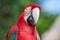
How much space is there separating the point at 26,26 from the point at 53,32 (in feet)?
0.73

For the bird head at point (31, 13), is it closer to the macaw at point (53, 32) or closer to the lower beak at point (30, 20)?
the lower beak at point (30, 20)

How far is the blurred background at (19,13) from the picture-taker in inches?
51.5

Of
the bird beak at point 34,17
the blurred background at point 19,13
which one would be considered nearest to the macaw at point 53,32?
the blurred background at point 19,13

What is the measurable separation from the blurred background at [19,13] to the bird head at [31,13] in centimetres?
3

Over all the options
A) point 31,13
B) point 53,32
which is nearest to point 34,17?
point 31,13

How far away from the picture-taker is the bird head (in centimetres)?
127

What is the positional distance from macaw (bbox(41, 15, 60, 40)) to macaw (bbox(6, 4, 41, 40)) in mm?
83

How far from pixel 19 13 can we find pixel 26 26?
0.12 meters

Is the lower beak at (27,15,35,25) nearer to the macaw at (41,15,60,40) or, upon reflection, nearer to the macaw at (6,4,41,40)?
the macaw at (6,4,41,40)

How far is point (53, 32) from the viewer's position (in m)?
1.33

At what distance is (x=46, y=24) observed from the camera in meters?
1.32

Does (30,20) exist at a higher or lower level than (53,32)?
higher

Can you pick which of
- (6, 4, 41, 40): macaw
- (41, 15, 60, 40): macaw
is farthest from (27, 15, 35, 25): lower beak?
(41, 15, 60, 40): macaw

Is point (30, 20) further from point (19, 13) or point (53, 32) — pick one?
point (53, 32)
